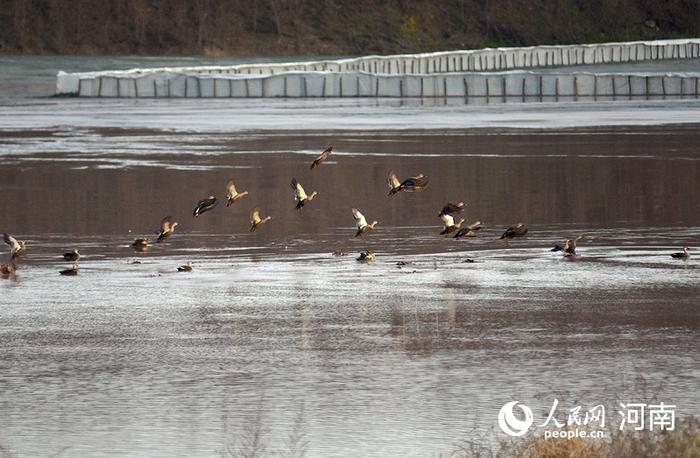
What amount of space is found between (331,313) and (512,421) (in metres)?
3.49

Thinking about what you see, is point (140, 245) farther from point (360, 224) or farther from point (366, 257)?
point (366, 257)

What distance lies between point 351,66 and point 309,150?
92.8 ft

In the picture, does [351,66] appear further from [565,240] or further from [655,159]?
[565,240]

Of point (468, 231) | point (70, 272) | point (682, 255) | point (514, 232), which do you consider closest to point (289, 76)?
point (468, 231)

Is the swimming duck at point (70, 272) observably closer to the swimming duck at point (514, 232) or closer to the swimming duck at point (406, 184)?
the swimming duck at point (406, 184)

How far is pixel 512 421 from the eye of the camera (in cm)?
712

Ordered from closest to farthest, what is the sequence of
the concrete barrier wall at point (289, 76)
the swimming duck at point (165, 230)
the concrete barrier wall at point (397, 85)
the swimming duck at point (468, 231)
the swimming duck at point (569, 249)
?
the swimming duck at point (569, 249) < the swimming duck at point (165, 230) < the swimming duck at point (468, 231) < the concrete barrier wall at point (397, 85) < the concrete barrier wall at point (289, 76)

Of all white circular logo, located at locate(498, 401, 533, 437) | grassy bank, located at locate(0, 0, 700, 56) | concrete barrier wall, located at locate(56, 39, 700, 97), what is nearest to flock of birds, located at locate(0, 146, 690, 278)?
white circular logo, located at locate(498, 401, 533, 437)

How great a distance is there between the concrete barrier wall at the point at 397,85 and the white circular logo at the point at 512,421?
34.3m

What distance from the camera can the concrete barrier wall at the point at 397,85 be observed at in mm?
41562

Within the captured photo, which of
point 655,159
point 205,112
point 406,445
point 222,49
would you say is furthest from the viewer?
point 222,49

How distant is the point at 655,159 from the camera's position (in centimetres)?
2223

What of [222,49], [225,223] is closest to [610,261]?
[225,223]

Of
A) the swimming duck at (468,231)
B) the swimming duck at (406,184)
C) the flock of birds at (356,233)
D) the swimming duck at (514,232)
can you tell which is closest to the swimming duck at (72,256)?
the flock of birds at (356,233)
